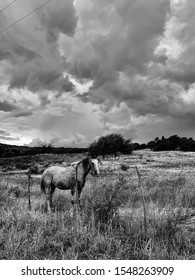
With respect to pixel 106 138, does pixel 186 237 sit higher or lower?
lower

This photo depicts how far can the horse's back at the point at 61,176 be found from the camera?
10.4m

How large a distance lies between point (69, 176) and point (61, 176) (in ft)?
1.16

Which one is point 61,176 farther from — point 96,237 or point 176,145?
point 176,145

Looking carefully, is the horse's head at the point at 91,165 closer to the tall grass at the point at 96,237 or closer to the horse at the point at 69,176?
the horse at the point at 69,176

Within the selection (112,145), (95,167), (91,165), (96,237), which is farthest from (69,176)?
(112,145)

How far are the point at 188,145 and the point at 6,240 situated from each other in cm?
9634

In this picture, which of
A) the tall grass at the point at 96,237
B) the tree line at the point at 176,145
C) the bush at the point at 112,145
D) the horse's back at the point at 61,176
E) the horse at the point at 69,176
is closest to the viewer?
the tall grass at the point at 96,237

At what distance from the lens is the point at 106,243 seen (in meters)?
5.55

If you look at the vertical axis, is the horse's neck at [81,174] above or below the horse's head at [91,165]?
below

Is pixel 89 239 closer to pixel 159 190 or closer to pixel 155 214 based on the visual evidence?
pixel 155 214

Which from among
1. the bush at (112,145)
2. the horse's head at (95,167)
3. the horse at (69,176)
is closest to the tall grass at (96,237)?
the horse's head at (95,167)

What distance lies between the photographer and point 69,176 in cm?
1041
